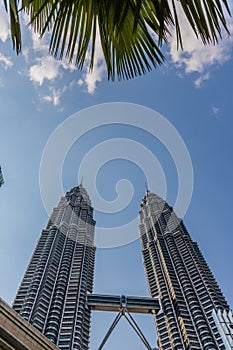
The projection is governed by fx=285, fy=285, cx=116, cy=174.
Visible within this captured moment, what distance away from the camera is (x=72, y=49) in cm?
198

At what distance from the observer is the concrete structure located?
17.4 feet

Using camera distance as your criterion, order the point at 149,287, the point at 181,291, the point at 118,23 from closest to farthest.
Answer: the point at 118,23
the point at 181,291
the point at 149,287

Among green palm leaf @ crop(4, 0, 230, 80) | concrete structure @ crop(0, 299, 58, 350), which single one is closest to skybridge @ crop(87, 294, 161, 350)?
concrete structure @ crop(0, 299, 58, 350)

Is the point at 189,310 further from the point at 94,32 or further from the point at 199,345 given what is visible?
the point at 94,32

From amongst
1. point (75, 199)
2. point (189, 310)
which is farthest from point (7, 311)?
point (75, 199)

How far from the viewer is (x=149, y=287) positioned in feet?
230

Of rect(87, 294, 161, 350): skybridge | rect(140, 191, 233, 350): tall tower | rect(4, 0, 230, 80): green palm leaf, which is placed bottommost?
rect(4, 0, 230, 80): green palm leaf

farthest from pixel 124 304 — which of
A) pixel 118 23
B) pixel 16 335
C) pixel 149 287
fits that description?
pixel 149 287

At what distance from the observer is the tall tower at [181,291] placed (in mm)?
52344

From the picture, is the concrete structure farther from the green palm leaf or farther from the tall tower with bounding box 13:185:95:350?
the tall tower with bounding box 13:185:95:350

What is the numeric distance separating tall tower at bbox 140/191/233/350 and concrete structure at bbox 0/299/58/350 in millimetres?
46131

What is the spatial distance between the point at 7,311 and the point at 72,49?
5.62 m

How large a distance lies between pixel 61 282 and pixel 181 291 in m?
25.5

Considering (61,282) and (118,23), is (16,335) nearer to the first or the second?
(118,23)
